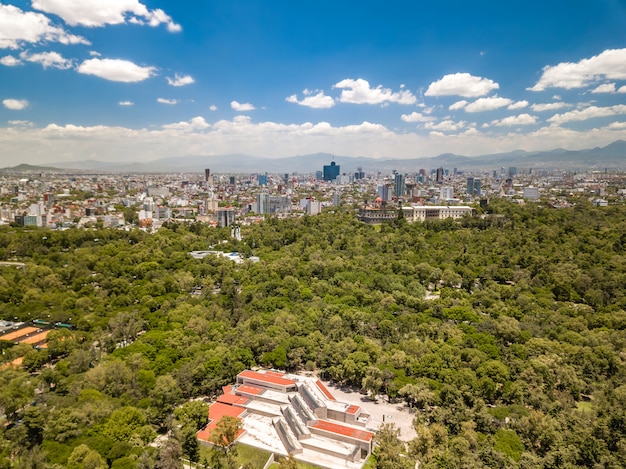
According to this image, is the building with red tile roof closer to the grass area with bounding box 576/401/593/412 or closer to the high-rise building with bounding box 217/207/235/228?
the grass area with bounding box 576/401/593/412

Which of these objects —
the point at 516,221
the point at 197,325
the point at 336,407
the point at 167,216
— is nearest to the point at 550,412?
the point at 336,407

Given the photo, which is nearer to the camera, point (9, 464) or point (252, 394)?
point (9, 464)

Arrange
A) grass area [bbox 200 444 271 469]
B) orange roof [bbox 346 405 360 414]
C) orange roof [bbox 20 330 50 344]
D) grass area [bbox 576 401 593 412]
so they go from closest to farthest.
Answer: grass area [bbox 200 444 271 469] < orange roof [bbox 346 405 360 414] < grass area [bbox 576 401 593 412] < orange roof [bbox 20 330 50 344]

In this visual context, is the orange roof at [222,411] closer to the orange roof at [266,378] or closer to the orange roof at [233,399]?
the orange roof at [233,399]

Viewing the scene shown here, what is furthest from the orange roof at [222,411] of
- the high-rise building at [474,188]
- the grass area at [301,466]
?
the high-rise building at [474,188]

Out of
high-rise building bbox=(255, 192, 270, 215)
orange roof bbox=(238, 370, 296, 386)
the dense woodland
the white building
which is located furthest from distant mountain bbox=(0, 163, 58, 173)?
orange roof bbox=(238, 370, 296, 386)

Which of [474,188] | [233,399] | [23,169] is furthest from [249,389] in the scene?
[23,169]

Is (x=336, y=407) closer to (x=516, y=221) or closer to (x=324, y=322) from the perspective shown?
(x=324, y=322)
